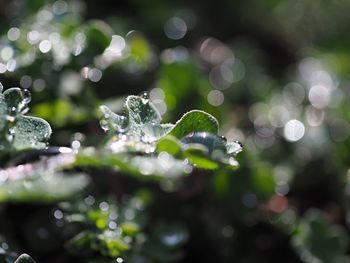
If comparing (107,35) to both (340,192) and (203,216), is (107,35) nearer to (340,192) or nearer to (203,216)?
(203,216)

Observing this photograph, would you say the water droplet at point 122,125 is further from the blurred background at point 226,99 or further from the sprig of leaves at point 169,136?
the blurred background at point 226,99

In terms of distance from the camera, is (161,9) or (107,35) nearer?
(107,35)

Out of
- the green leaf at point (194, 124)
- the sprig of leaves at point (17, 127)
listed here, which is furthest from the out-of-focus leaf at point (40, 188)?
the green leaf at point (194, 124)

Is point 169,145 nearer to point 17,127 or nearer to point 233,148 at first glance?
point 233,148

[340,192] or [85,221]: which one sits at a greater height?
[340,192]

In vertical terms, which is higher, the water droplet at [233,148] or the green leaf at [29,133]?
the water droplet at [233,148]

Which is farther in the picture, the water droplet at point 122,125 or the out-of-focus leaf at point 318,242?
the out-of-focus leaf at point 318,242

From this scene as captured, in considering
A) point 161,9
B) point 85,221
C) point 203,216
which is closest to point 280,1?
point 161,9
